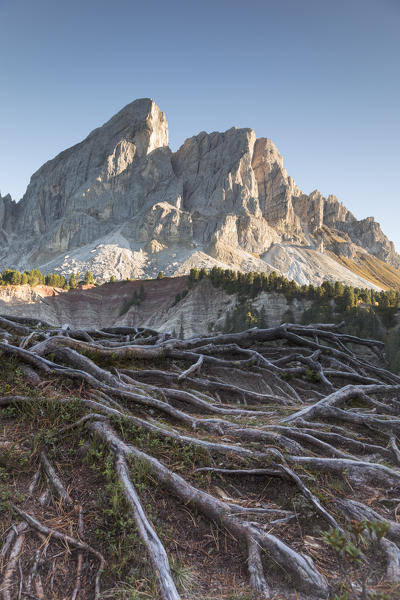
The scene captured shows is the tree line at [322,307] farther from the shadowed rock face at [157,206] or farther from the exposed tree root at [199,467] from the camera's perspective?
the shadowed rock face at [157,206]

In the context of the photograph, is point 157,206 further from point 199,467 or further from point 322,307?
point 199,467

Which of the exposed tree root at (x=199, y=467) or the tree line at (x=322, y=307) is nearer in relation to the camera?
the exposed tree root at (x=199, y=467)

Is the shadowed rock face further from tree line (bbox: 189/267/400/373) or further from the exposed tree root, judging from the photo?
the exposed tree root

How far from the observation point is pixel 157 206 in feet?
497

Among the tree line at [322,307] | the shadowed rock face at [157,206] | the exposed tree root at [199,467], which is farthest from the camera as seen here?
the shadowed rock face at [157,206]

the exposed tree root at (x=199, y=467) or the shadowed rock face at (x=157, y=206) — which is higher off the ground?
the shadowed rock face at (x=157, y=206)

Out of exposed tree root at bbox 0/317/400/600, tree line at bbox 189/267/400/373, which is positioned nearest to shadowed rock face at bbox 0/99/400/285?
tree line at bbox 189/267/400/373

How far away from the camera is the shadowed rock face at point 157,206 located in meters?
143

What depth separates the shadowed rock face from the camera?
143125mm

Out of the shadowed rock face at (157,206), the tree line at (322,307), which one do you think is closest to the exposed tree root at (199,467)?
the tree line at (322,307)

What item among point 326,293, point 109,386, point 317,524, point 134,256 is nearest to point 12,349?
point 109,386

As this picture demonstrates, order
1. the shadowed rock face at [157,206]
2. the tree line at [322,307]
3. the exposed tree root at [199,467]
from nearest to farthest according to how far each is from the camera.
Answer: the exposed tree root at [199,467] < the tree line at [322,307] < the shadowed rock face at [157,206]

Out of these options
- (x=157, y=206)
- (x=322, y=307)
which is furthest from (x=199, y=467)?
(x=157, y=206)

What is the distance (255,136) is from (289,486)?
195866mm
